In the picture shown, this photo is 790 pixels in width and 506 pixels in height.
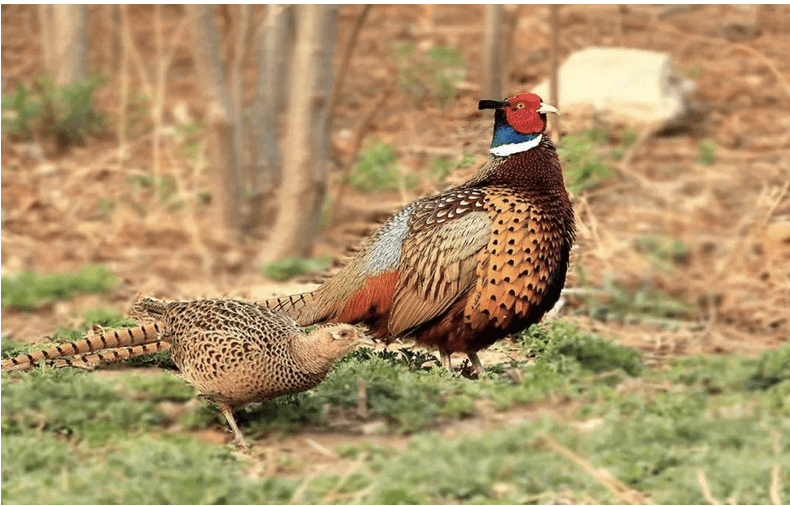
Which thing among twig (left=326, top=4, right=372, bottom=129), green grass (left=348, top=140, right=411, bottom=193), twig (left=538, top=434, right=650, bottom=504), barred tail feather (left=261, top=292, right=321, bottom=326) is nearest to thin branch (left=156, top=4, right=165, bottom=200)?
twig (left=326, top=4, right=372, bottom=129)

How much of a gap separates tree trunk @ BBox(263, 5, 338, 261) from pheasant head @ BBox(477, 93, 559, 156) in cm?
235

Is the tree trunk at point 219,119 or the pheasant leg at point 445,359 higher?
the tree trunk at point 219,119

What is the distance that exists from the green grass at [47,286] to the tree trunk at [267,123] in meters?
1.52

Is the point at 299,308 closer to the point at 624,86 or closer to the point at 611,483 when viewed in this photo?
the point at 611,483

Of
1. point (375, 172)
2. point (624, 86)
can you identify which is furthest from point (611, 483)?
point (624, 86)

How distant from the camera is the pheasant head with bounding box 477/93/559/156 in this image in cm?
567

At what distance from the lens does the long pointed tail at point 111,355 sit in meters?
5.21

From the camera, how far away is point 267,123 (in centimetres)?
1015

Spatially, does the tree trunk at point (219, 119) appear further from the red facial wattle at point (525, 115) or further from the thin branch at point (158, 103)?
the red facial wattle at point (525, 115)

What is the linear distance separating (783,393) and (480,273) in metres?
1.65

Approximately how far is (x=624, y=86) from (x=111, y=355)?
→ 7609 mm

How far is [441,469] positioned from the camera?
183 inches

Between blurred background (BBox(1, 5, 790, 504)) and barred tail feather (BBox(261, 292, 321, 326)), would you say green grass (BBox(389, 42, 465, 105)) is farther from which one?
barred tail feather (BBox(261, 292, 321, 326))

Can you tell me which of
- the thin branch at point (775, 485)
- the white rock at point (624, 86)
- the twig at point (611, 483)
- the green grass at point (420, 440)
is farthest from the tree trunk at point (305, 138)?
the thin branch at point (775, 485)
